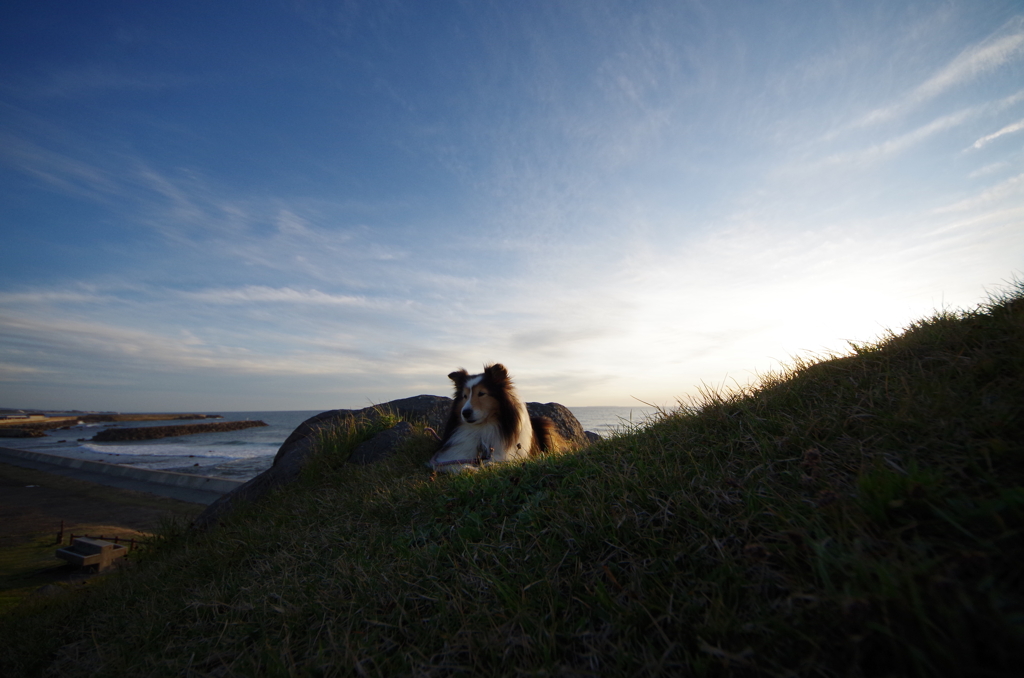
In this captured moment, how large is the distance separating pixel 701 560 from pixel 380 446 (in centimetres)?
526

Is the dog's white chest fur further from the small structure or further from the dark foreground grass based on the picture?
the small structure

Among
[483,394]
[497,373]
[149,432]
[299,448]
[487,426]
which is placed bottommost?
[149,432]

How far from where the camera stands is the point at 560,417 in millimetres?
8562

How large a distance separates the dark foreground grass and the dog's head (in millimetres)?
1802

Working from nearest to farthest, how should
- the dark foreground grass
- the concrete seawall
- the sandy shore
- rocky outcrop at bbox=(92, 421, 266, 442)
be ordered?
the dark foreground grass
the sandy shore
the concrete seawall
rocky outcrop at bbox=(92, 421, 266, 442)

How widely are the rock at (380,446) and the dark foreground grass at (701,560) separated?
240cm

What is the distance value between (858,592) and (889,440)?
3.38 ft

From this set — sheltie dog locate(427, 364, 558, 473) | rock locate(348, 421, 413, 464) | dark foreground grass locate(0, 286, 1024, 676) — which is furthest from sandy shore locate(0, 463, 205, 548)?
dark foreground grass locate(0, 286, 1024, 676)

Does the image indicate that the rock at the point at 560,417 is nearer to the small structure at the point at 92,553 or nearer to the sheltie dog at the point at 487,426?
the sheltie dog at the point at 487,426

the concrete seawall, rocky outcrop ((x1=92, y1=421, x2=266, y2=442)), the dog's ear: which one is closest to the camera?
the dog's ear

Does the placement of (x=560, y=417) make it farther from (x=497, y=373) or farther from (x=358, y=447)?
(x=358, y=447)

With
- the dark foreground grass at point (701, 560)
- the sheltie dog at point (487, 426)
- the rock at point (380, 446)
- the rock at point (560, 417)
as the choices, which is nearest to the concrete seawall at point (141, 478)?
the rock at point (380, 446)

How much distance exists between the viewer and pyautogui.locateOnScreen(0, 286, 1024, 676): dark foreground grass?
1128 millimetres

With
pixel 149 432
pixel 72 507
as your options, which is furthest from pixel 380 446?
pixel 149 432
